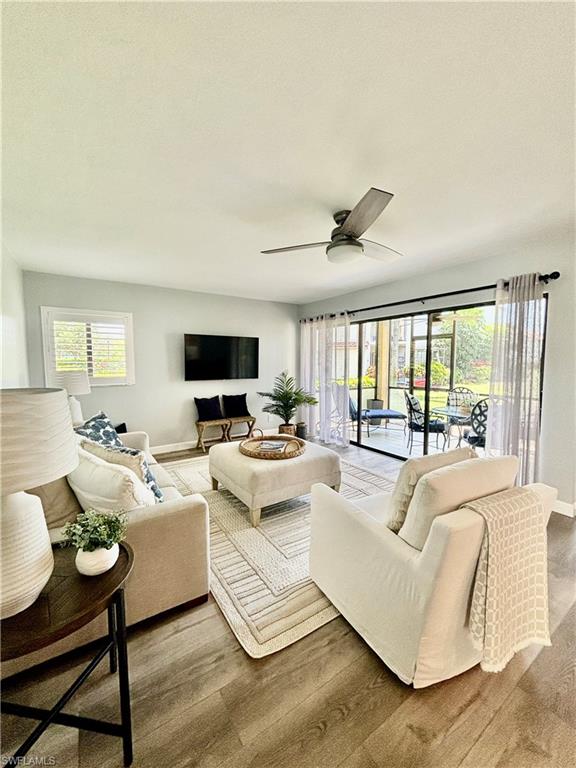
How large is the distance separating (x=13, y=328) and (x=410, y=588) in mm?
4221

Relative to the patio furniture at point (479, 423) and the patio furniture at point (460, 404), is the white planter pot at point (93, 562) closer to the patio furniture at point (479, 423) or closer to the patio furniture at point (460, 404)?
the patio furniture at point (479, 423)

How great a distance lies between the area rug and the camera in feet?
5.24

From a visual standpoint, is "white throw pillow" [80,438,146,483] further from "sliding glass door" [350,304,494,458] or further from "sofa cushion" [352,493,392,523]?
"sliding glass door" [350,304,494,458]

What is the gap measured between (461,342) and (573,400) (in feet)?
5.99

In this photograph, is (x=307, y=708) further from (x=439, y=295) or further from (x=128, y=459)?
(x=439, y=295)

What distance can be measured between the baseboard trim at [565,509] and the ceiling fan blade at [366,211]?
119 inches

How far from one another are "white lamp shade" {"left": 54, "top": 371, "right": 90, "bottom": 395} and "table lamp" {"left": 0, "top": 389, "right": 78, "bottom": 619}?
2927mm

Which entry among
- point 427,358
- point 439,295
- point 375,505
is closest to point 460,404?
point 427,358

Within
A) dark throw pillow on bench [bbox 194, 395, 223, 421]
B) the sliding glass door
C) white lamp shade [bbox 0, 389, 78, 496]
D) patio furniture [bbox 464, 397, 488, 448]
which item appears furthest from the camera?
dark throw pillow on bench [bbox 194, 395, 223, 421]

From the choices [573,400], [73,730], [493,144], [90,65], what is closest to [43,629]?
[73,730]

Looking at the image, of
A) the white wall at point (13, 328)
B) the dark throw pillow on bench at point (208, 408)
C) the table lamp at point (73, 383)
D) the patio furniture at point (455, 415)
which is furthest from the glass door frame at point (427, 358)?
the white wall at point (13, 328)

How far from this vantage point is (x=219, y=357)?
511cm

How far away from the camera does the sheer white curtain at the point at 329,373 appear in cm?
507

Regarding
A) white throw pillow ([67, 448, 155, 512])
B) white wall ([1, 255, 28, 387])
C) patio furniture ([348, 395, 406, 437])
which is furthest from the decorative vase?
patio furniture ([348, 395, 406, 437])
